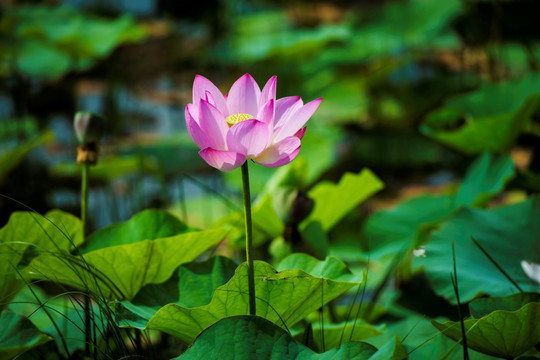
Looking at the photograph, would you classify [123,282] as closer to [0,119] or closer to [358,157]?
[358,157]

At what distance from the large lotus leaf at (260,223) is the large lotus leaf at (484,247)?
23 centimetres

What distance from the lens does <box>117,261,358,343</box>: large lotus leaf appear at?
1.77 feet

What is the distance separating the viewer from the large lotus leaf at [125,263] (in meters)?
0.63

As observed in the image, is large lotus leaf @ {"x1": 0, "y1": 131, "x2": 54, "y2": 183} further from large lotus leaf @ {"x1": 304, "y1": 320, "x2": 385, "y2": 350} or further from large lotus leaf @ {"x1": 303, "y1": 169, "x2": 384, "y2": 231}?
large lotus leaf @ {"x1": 304, "y1": 320, "x2": 385, "y2": 350}

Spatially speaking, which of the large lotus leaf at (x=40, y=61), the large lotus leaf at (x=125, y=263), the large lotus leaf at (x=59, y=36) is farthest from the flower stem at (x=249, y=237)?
the large lotus leaf at (x=40, y=61)

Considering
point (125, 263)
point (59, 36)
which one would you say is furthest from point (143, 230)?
point (59, 36)

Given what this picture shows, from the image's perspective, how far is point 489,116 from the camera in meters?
1.33

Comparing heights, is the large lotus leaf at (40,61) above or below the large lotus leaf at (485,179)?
above

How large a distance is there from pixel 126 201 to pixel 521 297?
1.73m

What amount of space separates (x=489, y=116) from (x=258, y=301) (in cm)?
94

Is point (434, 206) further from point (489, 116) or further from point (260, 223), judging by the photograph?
point (260, 223)

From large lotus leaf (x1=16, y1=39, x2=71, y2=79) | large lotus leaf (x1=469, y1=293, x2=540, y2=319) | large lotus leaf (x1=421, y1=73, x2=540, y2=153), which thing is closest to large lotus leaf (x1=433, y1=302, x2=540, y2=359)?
large lotus leaf (x1=469, y1=293, x2=540, y2=319)

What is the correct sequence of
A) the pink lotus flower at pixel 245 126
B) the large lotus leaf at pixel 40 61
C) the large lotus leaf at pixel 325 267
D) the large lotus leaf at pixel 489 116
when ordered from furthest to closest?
the large lotus leaf at pixel 40 61
the large lotus leaf at pixel 489 116
the large lotus leaf at pixel 325 267
the pink lotus flower at pixel 245 126

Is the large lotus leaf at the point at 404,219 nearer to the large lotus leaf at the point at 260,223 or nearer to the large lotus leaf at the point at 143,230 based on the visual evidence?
the large lotus leaf at the point at 260,223
